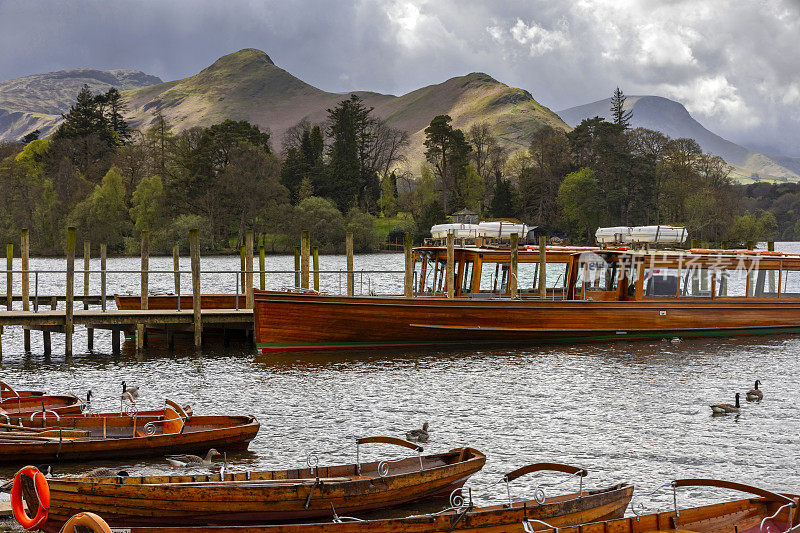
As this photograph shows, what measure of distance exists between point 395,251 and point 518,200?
1803cm

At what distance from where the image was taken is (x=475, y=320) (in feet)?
97.6

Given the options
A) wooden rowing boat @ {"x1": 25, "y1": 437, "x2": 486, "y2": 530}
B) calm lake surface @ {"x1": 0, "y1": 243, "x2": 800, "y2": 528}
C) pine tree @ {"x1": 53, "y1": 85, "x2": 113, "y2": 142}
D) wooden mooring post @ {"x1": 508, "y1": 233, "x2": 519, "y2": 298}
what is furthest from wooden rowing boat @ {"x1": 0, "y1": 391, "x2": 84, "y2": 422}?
pine tree @ {"x1": 53, "y1": 85, "x2": 113, "y2": 142}

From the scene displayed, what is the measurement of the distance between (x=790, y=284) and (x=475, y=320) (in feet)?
45.7

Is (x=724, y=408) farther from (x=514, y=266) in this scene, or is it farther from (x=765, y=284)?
(x=765, y=284)

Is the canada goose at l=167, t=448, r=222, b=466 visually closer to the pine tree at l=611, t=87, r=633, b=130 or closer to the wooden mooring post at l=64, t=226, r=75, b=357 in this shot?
the wooden mooring post at l=64, t=226, r=75, b=357

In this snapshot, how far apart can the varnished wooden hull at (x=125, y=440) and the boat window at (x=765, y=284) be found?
24.8 meters

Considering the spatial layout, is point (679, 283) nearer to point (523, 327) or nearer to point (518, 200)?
point (523, 327)

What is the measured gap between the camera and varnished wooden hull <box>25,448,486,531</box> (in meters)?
11.0

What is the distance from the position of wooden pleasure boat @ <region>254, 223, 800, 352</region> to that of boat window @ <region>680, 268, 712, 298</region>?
4 cm

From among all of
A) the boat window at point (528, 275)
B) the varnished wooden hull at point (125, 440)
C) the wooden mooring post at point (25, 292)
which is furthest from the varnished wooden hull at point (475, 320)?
the varnished wooden hull at point (125, 440)

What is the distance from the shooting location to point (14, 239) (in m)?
99.9

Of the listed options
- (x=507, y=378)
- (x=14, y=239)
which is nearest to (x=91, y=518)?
(x=507, y=378)

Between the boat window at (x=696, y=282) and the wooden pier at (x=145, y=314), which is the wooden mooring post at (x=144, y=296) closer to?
the wooden pier at (x=145, y=314)

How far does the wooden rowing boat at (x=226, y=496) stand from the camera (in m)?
11.0
